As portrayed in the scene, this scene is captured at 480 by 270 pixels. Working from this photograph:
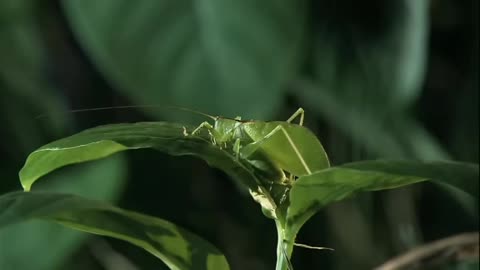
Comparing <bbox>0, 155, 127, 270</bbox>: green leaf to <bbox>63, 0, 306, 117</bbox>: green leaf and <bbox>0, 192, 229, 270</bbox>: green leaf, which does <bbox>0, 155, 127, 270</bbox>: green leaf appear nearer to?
<bbox>63, 0, 306, 117</bbox>: green leaf

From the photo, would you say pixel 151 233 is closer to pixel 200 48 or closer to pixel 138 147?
pixel 138 147

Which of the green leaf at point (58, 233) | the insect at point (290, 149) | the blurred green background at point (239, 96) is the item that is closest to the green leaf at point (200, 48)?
the blurred green background at point (239, 96)

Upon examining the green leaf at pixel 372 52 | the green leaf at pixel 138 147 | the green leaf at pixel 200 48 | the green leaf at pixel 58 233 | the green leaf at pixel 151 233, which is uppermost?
the green leaf at pixel 372 52

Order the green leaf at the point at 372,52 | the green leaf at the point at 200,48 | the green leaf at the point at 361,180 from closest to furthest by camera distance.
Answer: the green leaf at the point at 361,180
the green leaf at the point at 200,48
the green leaf at the point at 372,52

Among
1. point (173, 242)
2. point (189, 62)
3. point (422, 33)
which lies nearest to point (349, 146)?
point (422, 33)

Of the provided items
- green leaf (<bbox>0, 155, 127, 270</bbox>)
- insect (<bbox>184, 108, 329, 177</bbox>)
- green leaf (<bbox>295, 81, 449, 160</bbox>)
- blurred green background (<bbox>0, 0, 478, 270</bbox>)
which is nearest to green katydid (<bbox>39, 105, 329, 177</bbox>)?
insect (<bbox>184, 108, 329, 177</bbox>)

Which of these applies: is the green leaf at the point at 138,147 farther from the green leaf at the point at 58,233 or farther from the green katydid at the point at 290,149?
the green leaf at the point at 58,233

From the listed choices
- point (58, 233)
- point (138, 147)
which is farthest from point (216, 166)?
point (58, 233)

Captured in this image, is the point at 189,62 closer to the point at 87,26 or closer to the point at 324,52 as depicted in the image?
the point at 87,26
